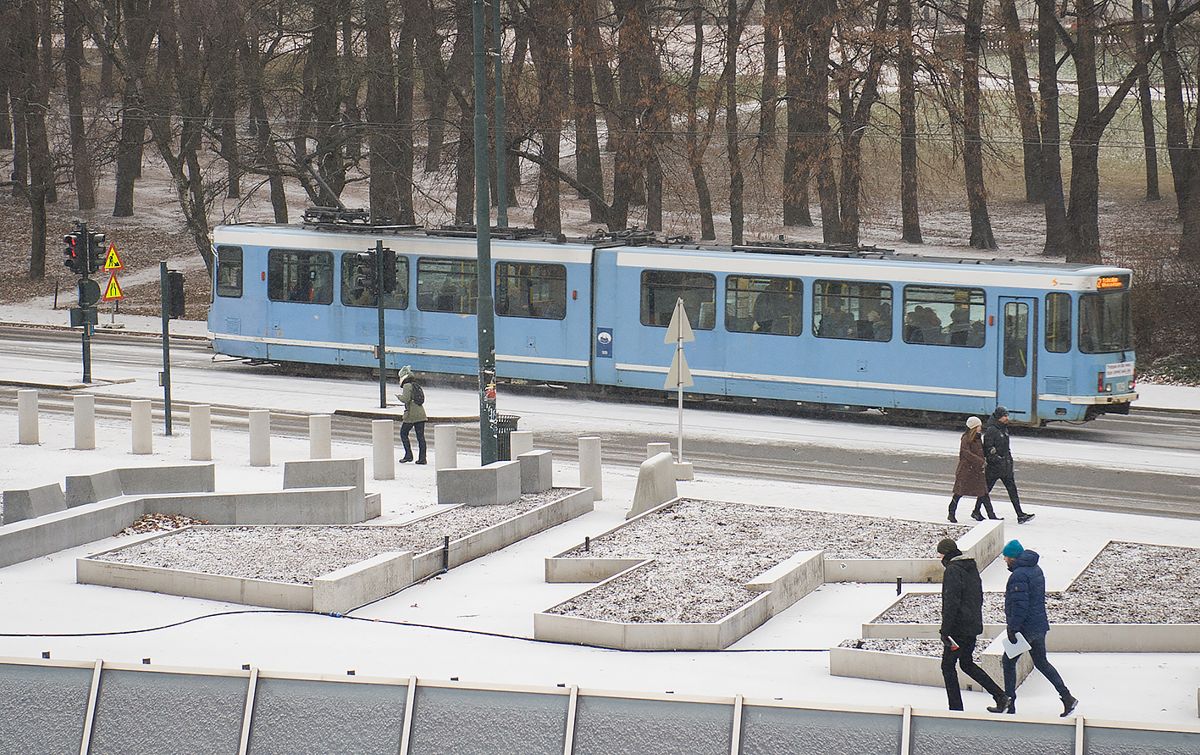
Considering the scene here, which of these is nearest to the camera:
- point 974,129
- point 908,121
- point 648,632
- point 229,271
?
point 648,632

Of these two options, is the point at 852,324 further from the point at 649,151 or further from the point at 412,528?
the point at 649,151

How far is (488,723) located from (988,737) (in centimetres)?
249

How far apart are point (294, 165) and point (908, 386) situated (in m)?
22.3

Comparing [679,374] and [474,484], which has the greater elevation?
[679,374]

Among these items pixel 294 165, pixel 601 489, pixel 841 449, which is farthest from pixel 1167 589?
pixel 294 165

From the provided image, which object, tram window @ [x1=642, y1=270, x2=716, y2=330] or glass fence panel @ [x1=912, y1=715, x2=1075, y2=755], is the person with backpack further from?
glass fence panel @ [x1=912, y1=715, x2=1075, y2=755]

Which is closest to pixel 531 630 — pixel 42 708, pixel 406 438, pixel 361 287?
pixel 42 708

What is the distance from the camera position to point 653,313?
1123 inches

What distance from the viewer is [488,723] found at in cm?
786

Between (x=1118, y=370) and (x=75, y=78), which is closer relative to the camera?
(x=1118, y=370)

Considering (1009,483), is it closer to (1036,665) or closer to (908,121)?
(1036,665)

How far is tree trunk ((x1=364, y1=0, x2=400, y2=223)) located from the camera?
4388 centimetres

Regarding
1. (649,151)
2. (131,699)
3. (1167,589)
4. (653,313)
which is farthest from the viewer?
(649,151)

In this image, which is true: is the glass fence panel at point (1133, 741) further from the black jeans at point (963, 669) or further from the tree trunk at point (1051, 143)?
the tree trunk at point (1051, 143)
